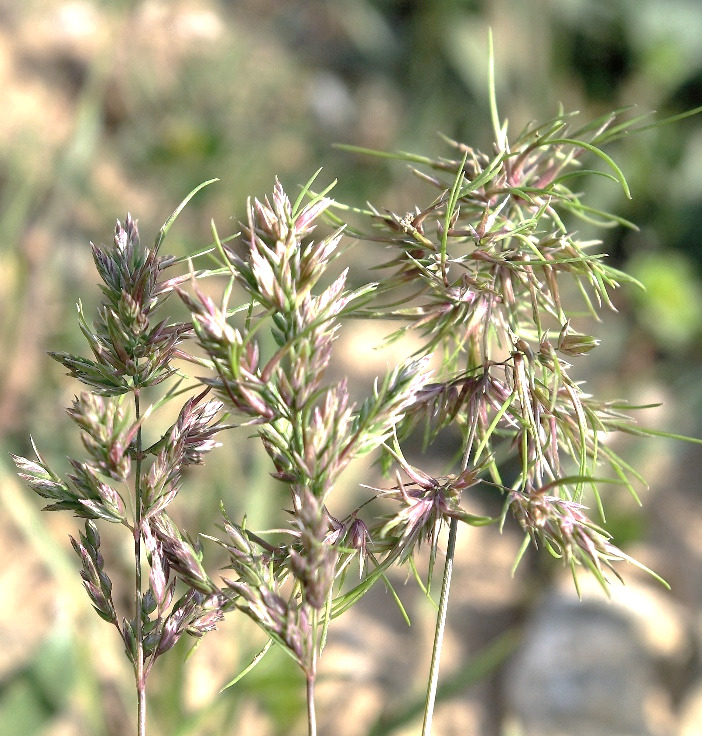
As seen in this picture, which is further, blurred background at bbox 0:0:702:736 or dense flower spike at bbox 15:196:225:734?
blurred background at bbox 0:0:702:736

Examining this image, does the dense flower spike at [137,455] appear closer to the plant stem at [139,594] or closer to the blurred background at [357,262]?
the plant stem at [139,594]

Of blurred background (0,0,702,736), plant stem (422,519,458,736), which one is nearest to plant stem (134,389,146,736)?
plant stem (422,519,458,736)

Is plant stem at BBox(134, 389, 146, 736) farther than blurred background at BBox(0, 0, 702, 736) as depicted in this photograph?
No

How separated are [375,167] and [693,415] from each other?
1202 mm

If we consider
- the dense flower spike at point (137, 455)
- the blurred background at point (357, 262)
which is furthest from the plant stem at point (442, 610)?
the blurred background at point (357, 262)

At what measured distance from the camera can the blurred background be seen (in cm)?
150

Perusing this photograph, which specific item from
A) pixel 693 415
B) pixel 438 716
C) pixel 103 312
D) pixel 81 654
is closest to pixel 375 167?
pixel 693 415

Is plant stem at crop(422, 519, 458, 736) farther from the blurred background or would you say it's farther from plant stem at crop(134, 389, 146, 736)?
the blurred background

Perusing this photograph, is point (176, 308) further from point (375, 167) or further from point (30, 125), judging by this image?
point (375, 167)

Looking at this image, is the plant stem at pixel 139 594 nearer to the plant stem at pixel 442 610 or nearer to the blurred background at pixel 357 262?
the plant stem at pixel 442 610

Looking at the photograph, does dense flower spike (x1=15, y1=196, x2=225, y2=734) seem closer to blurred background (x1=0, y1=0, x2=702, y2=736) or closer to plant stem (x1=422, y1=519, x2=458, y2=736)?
plant stem (x1=422, y1=519, x2=458, y2=736)

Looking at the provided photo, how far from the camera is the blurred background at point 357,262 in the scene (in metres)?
1.50

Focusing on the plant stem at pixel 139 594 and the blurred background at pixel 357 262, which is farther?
the blurred background at pixel 357 262

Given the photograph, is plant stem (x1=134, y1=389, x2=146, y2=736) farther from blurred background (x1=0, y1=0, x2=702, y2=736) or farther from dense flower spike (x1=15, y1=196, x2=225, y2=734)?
blurred background (x1=0, y1=0, x2=702, y2=736)
